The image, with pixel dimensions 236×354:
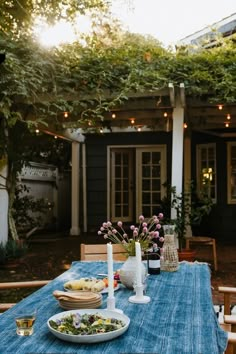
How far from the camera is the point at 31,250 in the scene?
742 cm

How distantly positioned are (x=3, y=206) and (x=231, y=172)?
16.3 ft

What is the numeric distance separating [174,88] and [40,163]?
5.61 meters

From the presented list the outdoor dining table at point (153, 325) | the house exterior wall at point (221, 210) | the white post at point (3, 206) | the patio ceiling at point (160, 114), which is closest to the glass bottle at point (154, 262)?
the outdoor dining table at point (153, 325)

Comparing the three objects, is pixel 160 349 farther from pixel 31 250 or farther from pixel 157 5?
pixel 157 5

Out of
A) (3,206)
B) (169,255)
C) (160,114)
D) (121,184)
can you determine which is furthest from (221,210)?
(169,255)

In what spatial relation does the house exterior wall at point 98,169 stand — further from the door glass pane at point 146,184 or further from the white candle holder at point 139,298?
the white candle holder at point 139,298

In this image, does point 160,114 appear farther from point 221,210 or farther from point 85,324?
point 85,324

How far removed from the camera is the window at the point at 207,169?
351 inches

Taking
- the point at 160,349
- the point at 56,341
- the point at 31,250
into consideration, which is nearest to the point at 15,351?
the point at 56,341

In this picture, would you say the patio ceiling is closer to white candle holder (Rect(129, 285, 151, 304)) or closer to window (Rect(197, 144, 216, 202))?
window (Rect(197, 144, 216, 202))

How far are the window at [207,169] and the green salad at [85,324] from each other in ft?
24.8

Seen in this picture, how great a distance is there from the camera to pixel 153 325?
158 cm

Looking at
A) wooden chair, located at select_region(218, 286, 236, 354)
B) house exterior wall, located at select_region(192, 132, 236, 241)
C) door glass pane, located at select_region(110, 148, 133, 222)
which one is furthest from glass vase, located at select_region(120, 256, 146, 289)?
door glass pane, located at select_region(110, 148, 133, 222)

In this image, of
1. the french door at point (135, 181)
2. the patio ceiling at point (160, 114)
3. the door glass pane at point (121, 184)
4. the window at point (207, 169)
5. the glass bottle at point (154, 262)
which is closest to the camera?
the glass bottle at point (154, 262)
